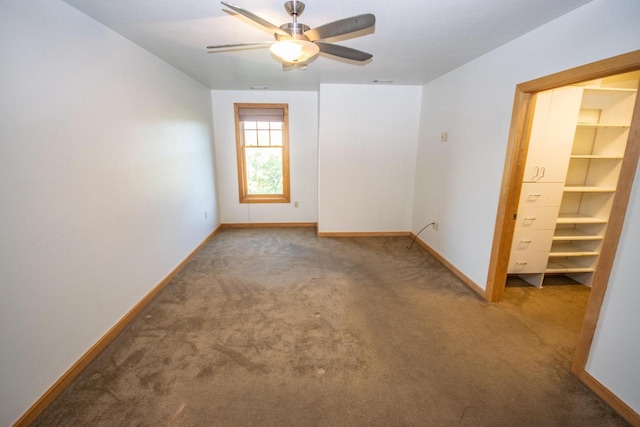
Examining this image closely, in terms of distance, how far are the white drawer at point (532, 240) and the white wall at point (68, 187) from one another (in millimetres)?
3725

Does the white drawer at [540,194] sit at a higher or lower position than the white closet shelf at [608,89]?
lower

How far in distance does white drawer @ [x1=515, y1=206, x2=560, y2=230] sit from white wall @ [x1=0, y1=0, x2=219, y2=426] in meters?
3.74

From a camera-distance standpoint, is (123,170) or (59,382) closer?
(59,382)

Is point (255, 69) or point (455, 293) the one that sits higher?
point (255, 69)

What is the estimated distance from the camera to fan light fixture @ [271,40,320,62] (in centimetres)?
173

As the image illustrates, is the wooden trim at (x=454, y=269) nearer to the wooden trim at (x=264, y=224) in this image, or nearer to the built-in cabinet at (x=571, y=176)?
the built-in cabinet at (x=571, y=176)

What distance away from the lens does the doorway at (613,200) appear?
1.60 metres

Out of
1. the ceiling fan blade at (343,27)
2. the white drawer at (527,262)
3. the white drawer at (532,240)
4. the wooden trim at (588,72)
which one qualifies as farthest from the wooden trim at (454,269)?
the ceiling fan blade at (343,27)

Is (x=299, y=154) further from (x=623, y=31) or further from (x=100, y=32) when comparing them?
(x=623, y=31)

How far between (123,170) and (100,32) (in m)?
1.04

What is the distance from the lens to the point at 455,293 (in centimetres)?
298

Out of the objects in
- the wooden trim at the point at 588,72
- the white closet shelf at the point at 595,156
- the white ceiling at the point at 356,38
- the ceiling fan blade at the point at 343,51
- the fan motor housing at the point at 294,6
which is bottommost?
the white closet shelf at the point at 595,156

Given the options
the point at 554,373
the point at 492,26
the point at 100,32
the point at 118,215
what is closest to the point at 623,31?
the point at 492,26

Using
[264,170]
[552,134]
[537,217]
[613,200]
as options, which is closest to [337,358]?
[613,200]
